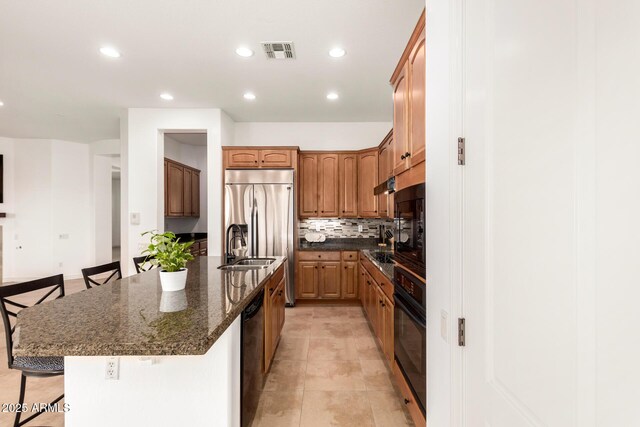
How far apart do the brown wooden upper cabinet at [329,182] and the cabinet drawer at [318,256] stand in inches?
26.7

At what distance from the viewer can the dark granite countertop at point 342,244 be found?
4480 mm

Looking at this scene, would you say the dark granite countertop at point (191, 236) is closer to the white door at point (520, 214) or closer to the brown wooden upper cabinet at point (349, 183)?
the brown wooden upper cabinet at point (349, 183)

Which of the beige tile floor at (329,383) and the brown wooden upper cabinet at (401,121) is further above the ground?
the brown wooden upper cabinet at (401,121)

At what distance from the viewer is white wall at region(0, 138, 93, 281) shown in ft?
19.1

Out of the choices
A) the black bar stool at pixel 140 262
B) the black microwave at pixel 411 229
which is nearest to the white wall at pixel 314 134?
the black bar stool at pixel 140 262

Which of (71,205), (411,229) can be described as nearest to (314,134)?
(411,229)

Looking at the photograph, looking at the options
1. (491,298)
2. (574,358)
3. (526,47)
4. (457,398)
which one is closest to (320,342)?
(457,398)

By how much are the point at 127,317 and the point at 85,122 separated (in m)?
5.28

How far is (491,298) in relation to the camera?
0.91 m

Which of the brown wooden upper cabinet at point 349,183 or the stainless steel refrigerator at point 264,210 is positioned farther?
the brown wooden upper cabinet at point 349,183

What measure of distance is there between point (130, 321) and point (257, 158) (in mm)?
3480

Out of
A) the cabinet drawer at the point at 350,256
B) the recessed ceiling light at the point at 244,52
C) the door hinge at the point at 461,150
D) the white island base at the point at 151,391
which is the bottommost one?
the white island base at the point at 151,391

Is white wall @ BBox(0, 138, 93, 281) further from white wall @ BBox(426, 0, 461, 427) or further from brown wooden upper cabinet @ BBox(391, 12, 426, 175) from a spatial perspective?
white wall @ BBox(426, 0, 461, 427)

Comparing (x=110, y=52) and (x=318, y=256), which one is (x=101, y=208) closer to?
(x=110, y=52)
